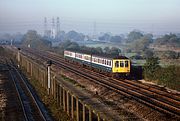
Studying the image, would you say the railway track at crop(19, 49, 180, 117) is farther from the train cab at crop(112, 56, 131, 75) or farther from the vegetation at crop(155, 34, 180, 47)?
the vegetation at crop(155, 34, 180, 47)

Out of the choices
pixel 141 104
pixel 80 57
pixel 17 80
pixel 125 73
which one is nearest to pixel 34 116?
pixel 141 104

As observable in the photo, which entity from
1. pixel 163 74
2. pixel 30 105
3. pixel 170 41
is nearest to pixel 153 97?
pixel 163 74

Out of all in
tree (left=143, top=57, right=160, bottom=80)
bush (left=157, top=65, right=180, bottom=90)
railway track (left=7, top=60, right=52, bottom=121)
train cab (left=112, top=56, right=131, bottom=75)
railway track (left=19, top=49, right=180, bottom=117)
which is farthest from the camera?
train cab (left=112, top=56, right=131, bottom=75)

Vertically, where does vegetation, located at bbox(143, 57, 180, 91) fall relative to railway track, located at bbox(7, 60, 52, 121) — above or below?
above

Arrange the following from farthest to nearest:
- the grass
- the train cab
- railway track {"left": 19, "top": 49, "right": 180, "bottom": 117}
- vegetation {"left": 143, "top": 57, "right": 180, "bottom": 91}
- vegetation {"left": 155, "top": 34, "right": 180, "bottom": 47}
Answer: vegetation {"left": 155, "top": 34, "right": 180, "bottom": 47} → the train cab → vegetation {"left": 143, "top": 57, "right": 180, "bottom": 91} → the grass → railway track {"left": 19, "top": 49, "right": 180, "bottom": 117}

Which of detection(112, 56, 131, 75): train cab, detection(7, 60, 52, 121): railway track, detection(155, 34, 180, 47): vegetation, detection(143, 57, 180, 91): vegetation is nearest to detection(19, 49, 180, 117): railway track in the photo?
detection(143, 57, 180, 91): vegetation

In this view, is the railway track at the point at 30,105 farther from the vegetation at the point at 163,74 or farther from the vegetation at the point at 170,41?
the vegetation at the point at 170,41

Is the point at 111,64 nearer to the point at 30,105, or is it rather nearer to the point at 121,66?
the point at 121,66

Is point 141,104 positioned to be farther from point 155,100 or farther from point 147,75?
point 147,75

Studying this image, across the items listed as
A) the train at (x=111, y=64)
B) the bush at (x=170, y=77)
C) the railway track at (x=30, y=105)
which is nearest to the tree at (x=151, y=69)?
the bush at (x=170, y=77)

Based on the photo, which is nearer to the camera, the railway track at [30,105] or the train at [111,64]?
the railway track at [30,105]

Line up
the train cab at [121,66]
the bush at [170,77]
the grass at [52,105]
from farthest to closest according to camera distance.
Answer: the train cab at [121,66]
the bush at [170,77]
the grass at [52,105]

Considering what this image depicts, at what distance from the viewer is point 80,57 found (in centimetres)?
5559

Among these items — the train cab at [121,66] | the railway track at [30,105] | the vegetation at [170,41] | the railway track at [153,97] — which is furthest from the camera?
the vegetation at [170,41]
